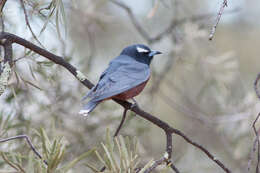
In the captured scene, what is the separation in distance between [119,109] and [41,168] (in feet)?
8.65

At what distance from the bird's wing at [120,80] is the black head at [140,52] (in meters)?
0.23

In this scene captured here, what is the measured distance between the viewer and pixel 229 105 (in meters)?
4.50

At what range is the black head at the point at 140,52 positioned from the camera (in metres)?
4.39

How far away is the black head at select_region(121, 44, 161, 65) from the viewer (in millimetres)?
4391

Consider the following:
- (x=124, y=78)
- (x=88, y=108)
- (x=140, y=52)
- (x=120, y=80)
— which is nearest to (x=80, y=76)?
(x=88, y=108)

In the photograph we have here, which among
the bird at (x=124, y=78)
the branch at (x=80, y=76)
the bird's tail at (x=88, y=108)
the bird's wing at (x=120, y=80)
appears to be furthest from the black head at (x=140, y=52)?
the branch at (x=80, y=76)

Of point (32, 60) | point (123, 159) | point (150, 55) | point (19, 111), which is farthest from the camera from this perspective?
point (150, 55)

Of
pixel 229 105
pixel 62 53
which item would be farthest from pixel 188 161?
pixel 62 53

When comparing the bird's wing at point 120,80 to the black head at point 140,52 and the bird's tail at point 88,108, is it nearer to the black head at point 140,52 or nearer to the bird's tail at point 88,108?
the bird's tail at point 88,108

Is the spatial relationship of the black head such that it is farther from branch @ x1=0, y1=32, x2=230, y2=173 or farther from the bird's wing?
branch @ x1=0, y1=32, x2=230, y2=173

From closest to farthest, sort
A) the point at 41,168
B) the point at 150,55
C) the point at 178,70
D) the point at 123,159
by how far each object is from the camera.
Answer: the point at 41,168 → the point at 123,159 → the point at 150,55 → the point at 178,70

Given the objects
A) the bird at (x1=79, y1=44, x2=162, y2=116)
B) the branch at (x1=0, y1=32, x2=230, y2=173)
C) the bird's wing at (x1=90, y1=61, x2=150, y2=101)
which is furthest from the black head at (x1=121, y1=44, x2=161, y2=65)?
the branch at (x1=0, y1=32, x2=230, y2=173)

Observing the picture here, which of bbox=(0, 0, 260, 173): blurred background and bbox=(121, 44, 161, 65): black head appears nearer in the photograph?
bbox=(0, 0, 260, 173): blurred background

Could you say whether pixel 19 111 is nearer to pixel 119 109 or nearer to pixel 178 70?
pixel 119 109
